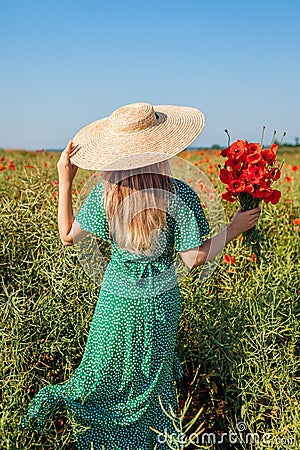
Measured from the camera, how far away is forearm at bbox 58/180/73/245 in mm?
1784

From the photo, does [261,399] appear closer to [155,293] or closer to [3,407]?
[155,293]

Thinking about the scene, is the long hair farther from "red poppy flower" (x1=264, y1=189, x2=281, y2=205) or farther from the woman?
"red poppy flower" (x1=264, y1=189, x2=281, y2=205)

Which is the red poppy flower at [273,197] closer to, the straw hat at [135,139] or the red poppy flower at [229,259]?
the straw hat at [135,139]

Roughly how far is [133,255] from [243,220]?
0.38m

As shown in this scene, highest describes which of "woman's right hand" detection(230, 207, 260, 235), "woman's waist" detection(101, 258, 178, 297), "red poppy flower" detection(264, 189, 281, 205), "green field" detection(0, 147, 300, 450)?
"red poppy flower" detection(264, 189, 281, 205)

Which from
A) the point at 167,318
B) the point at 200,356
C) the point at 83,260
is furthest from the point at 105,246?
the point at 167,318

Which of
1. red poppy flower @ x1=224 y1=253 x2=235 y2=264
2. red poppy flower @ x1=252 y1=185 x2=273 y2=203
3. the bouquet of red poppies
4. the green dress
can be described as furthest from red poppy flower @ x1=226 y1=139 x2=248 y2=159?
red poppy flower @ x1=224 y1=253 x2=235 y2=264

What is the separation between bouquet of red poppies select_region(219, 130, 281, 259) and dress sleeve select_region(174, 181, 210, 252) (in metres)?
0.22

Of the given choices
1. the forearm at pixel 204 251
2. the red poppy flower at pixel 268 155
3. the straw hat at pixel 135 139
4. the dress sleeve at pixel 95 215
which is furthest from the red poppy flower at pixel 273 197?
the dress sleeve at pixel 95 215

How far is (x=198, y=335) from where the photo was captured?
7.27 feet

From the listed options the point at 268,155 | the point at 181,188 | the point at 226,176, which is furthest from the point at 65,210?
the point at 268,155

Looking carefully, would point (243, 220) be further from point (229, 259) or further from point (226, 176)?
point (229, 259)

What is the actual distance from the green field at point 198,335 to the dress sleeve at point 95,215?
47 cm

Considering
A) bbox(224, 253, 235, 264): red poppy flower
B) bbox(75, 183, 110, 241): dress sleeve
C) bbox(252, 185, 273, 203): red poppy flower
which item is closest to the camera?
bbox(75, 183, 110, 241): dress sleeve
